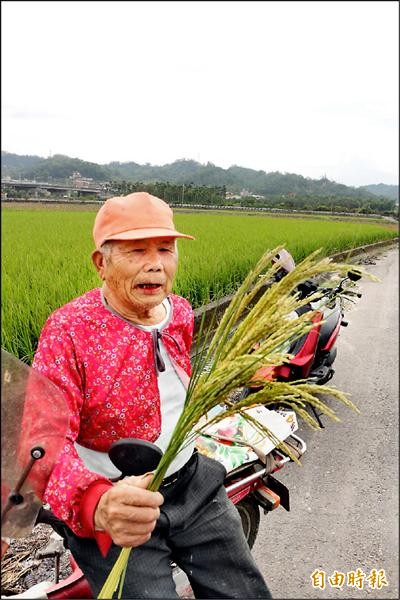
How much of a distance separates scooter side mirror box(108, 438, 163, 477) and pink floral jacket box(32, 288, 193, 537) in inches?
10.7

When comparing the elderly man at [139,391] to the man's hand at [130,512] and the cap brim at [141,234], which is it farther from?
the man's hand at [130,512]

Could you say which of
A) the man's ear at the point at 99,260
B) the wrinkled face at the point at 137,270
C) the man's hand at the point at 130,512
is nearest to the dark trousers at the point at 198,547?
the man's hand at the point at 130,512

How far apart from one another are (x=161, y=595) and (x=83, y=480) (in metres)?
0.51

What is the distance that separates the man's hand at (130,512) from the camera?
3.35 ft

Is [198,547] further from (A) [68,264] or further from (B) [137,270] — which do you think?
(A) [68,264]

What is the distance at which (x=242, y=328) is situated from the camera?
1020 mm

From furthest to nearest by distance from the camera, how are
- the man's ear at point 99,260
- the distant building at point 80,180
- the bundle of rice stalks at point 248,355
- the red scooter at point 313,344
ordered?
1. the red scooter at point 313,344
2. the distant building at point 80,180
3. the man's ear at point 99,260
4. the bundle of rice stalks at point 248,355

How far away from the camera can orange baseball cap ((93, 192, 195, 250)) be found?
4.58ft

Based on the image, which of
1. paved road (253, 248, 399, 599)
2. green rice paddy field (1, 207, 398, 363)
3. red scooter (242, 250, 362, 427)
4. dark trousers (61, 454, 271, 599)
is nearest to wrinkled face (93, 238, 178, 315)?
green rice paddy field (1, 207, 398, 363)

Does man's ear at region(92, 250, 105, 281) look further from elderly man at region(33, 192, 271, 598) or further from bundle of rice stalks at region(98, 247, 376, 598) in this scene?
bundle of rice stalks at region(98, 247, 376, 598)

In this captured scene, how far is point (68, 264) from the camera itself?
5039 millimetres

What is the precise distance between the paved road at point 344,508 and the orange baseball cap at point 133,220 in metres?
1.35

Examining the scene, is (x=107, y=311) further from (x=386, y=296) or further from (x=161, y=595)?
(x=386, y=296)

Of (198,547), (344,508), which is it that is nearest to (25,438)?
(198,547)
